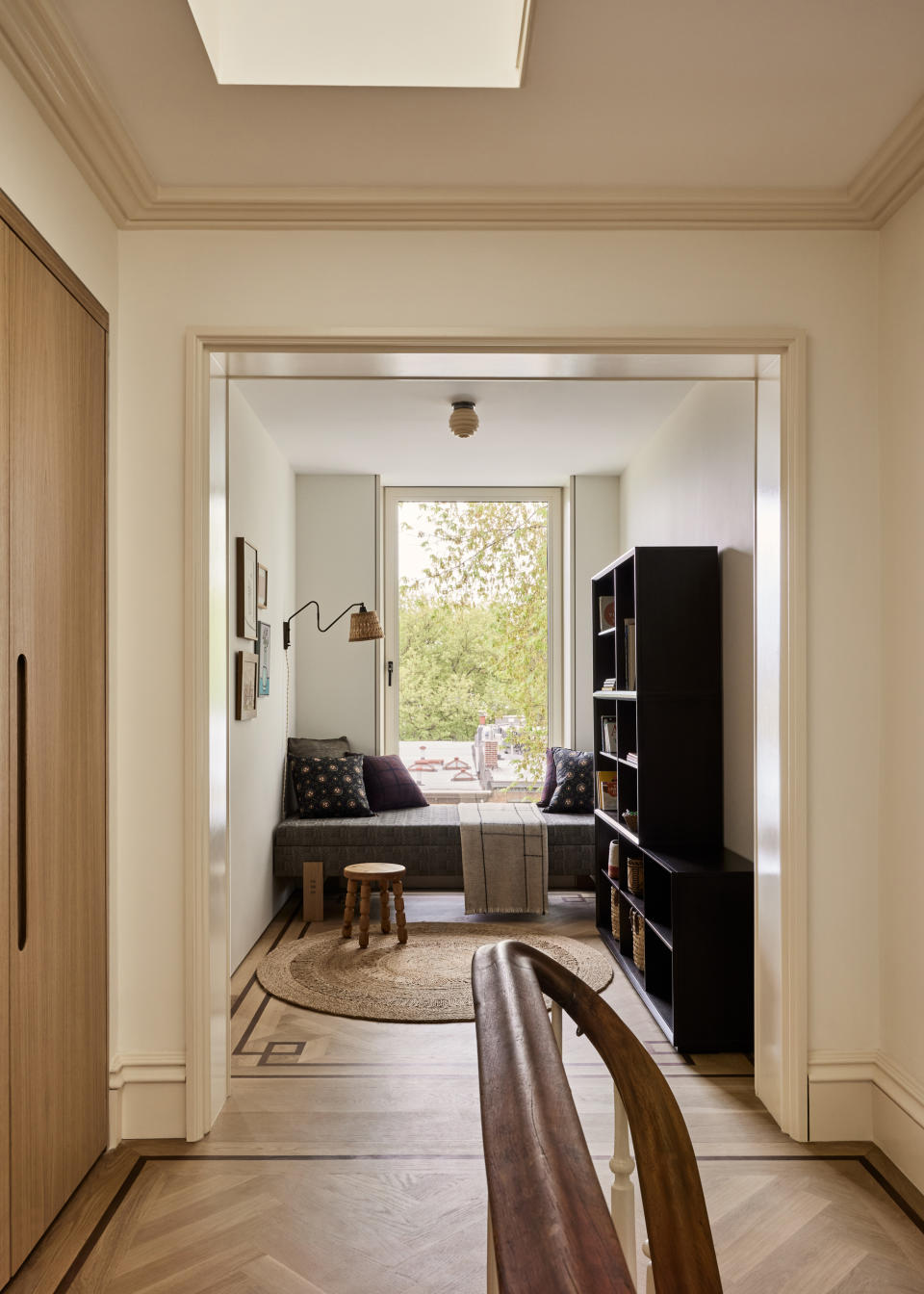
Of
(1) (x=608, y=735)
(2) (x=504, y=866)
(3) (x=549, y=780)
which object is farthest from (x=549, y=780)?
(1) (x=608, y=735)

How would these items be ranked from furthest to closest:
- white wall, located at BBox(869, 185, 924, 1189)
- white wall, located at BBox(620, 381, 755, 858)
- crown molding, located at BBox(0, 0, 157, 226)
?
white wall, located at BBox(620, 381, 755, 858) < white wall, located at BBox(869, 185, 924, 1189) < crown molding, located at BBox(0, 0, 157, 226)

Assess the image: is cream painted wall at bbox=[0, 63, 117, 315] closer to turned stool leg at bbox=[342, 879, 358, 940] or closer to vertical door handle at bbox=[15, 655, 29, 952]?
vertical door handle at bbox=[15, 655, 29, 952]

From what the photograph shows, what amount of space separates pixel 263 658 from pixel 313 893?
1.32 m

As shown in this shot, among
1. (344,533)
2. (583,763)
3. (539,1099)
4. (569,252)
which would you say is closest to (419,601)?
(344,533)

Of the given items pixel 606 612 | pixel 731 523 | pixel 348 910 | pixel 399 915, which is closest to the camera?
pixel 731 523

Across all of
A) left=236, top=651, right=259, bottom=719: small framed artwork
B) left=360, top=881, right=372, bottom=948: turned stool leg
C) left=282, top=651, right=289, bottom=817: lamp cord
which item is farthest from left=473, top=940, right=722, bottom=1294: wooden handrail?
left=282, top=651, right=289, bottom=817: lamp cord

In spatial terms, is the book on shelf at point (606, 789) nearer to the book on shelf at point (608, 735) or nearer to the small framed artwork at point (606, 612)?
the book on shelf at point (608, 735)

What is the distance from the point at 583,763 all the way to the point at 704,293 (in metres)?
3.54

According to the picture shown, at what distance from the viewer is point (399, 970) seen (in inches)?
170

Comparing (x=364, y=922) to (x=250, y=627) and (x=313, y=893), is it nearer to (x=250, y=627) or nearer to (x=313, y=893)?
(x=313, y=893)

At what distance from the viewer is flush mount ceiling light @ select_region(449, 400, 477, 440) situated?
4.65m

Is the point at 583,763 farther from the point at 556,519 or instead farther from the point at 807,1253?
the point at 807,1253

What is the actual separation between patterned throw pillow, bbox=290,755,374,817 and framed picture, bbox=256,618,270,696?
627 millimetres

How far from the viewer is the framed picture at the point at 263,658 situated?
500cm
